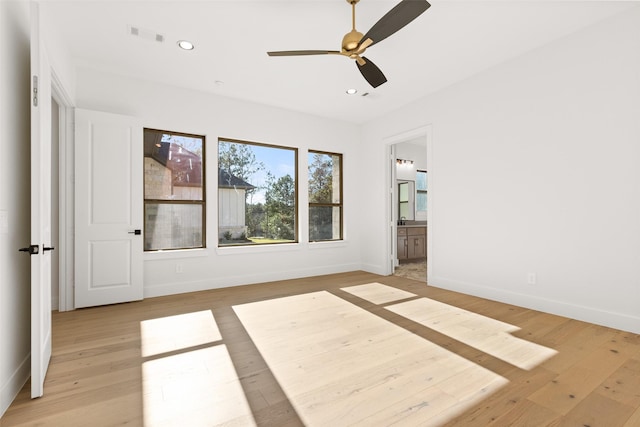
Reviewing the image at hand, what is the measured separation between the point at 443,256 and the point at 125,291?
4.33m

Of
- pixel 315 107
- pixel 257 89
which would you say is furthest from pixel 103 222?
pixel 315 107

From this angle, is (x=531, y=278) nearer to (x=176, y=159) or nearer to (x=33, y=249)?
(x=33, y=249)

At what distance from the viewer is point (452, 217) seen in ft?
14.2

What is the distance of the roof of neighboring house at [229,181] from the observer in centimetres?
467

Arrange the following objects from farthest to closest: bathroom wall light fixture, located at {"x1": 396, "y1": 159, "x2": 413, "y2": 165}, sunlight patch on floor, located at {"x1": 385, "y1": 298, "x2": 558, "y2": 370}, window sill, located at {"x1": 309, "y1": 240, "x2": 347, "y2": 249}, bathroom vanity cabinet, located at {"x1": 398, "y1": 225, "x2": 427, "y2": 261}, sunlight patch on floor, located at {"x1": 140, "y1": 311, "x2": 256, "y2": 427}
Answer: bathroom wall light fixture, located at {"x1": 396, "y1": 159, "x2": 413, "y2": 165} → bathroom vanity cabinet, located at {"x1": 398, "y1": 225, "x2": 427, "y2": 261} → window sill, located at {"x1": 309, "y1": 240, "x2": 347, "y2": 249} → sunlight patch on floor, located at {"x1": 385, "y1": 298, "x2": 558, "y2": 370} → sunlight patch on floor, located at {"x1": 140, "y1": 311, "x2": 256, "y2": 427}

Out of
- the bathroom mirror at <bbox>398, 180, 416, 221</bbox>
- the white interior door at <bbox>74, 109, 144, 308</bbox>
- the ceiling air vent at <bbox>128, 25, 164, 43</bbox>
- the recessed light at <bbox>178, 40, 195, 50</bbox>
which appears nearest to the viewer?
the ceiling air vent at <bbox>128, 25, 164, 43</bbox>

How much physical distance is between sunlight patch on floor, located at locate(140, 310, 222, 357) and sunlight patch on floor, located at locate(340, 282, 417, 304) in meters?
1.93

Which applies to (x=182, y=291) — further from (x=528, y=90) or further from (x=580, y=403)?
(x=528, y=90)

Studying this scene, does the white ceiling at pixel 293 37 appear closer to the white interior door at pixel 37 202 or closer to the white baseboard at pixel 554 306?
the white interior door at pixel 37 202

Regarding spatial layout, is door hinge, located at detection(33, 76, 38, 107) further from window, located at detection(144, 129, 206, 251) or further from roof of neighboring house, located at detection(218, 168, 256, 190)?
roof of neighboring house, located at detection(218, 168, 256, 190)

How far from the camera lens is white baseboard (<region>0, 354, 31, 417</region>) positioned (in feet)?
5.49

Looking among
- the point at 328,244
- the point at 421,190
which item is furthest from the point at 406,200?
the point at 328,244

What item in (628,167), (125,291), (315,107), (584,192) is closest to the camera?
(628,167)

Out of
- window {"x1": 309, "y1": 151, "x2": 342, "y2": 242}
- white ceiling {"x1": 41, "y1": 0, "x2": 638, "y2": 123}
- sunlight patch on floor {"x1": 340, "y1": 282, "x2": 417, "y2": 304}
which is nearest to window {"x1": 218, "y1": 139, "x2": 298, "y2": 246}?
window {"x1": 309, "y1": 151, "x2": 342, "y2": 242}
